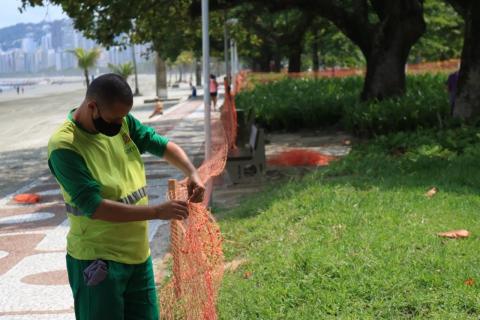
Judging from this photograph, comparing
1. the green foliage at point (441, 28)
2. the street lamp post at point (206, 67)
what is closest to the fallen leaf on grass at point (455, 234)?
the street lamp post at point (206, 67)

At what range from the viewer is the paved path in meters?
5.09

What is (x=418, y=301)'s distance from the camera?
3.97 metres

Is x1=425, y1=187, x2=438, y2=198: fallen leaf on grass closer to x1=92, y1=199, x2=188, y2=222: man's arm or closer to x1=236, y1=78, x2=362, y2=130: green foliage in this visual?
x1=92, y1=199, x2=188, y2=222: man's arm

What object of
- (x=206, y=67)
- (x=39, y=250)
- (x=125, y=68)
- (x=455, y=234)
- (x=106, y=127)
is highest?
(x=206, y=67)

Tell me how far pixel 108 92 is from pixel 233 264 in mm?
2921

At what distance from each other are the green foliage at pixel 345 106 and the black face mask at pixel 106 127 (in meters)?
9.52

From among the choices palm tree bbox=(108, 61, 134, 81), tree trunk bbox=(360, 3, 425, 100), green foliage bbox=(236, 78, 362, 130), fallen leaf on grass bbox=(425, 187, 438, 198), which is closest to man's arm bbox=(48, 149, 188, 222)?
fallen leaf on grass bbox=(425, 187, 438, 198)

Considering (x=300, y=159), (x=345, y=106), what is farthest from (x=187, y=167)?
(x=345, y=106)

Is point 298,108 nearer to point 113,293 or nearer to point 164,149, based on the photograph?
point 164,149

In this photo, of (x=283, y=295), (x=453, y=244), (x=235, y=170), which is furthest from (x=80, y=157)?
(x=235, y=170)

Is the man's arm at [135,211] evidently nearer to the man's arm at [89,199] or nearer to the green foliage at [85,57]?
the man's arm at [89,199]

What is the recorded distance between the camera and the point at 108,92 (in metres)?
2.71

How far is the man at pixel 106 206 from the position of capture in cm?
271

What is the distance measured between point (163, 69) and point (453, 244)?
38.1 m
